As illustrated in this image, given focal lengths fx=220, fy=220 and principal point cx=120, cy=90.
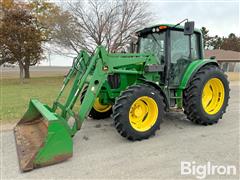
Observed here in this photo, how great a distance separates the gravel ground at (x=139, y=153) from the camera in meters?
2.86

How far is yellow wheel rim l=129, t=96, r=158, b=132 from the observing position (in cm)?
399

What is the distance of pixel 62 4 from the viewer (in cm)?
2078

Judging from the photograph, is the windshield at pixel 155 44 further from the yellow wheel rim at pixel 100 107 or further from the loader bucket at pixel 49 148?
the loader bucket at pixel 49 148

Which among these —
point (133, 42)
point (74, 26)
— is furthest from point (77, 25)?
point (133, 42)

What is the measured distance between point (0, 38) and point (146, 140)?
54.2ft

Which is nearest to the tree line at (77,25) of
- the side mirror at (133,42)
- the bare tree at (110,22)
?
the bare tree at (110,22)

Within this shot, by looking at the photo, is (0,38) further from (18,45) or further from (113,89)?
(113,89)

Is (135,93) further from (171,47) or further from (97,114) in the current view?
(97,114)

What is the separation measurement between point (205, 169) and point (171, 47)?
2.68 metres

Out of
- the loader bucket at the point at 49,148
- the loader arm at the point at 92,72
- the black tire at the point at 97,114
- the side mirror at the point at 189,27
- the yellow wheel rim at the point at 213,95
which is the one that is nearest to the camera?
the loader bucket at the point at 49,148

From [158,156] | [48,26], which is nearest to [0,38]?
[48,26]

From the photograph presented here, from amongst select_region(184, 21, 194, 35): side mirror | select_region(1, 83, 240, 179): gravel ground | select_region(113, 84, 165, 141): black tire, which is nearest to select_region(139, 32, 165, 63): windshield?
select_region(184, 21, 194, 35): side mirror

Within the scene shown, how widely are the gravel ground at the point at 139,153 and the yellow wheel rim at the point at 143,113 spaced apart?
291 mm

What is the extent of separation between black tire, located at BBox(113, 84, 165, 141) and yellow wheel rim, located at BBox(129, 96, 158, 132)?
0.05 m
